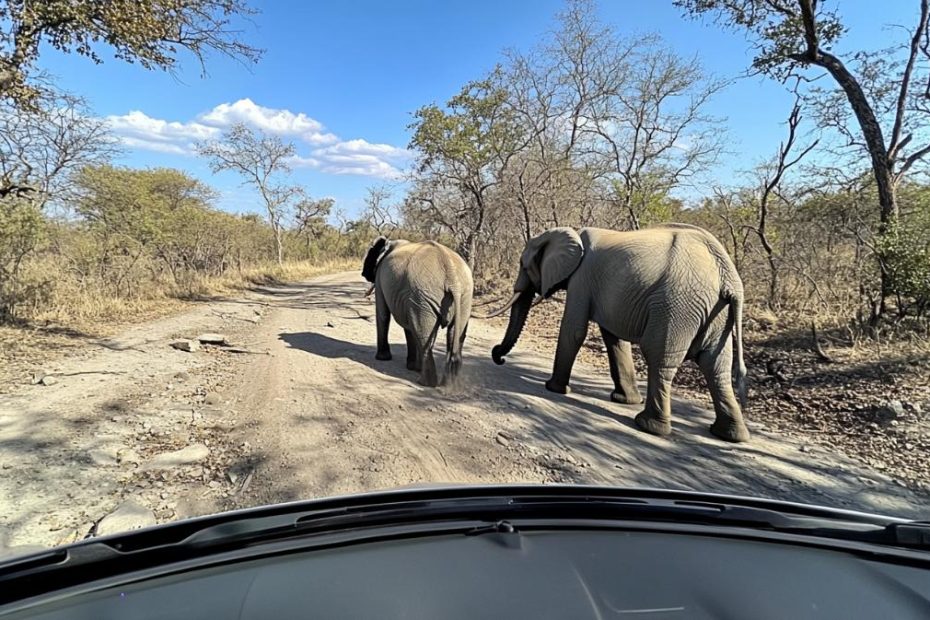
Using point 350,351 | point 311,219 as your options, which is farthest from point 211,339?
point 311,219

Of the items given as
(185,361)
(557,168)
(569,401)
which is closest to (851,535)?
(569,401)

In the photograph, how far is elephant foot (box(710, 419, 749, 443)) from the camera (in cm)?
498

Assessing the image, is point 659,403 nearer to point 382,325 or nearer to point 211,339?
Answer: point 382,325

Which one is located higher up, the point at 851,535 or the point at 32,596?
the point at 851,535

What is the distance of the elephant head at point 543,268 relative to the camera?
6676 millimetres

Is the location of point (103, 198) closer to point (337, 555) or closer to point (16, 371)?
point (16, 371)

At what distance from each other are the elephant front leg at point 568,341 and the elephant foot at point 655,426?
4.35 feet

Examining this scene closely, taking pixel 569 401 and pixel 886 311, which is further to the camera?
pixel 886 311

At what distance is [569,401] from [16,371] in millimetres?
7095

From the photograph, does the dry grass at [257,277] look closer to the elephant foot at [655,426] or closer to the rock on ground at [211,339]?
the rock on ground at [211,339]

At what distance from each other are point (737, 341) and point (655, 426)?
4.34 feet

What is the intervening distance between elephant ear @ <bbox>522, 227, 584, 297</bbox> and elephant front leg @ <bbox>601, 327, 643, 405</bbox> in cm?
97

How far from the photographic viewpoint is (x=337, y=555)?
3.99 feet

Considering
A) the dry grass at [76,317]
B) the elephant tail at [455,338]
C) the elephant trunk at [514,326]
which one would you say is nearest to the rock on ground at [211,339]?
the dry grass at [76,317]
